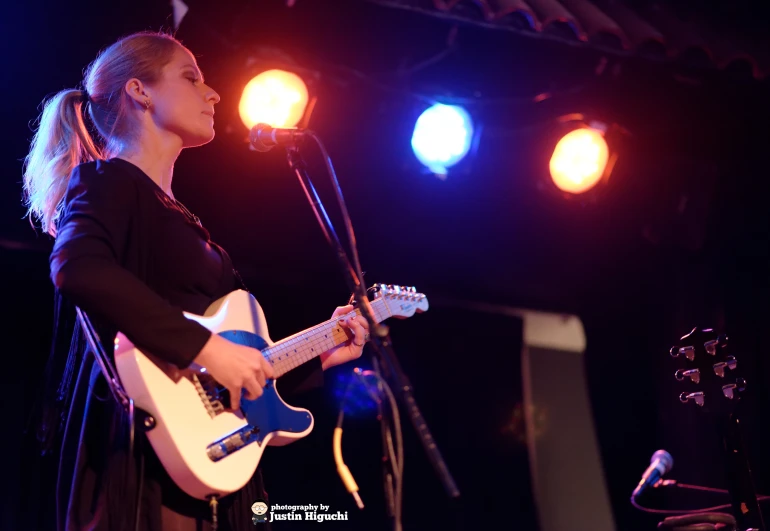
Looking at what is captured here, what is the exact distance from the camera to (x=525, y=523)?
4.55 m

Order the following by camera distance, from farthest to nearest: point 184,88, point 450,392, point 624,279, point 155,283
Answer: point 624,279 < point 450,392 < point 184,88 < point 155,283

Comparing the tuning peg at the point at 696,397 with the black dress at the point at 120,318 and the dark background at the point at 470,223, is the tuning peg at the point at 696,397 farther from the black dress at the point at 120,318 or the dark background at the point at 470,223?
the black dress at the point at 120,318

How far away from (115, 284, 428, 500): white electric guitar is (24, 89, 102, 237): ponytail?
0.69 metres

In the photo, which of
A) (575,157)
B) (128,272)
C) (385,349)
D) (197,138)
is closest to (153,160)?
(197,138)

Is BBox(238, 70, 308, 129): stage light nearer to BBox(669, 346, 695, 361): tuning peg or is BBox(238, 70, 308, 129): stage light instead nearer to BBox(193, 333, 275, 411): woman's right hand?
BBox(193, 333, 275, 411): woman's right hand

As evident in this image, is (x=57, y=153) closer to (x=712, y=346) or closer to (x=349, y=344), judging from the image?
(x=349, y=344)

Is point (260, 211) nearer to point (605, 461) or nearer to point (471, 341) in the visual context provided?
point (471, 341)

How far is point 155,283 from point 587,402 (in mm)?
3689

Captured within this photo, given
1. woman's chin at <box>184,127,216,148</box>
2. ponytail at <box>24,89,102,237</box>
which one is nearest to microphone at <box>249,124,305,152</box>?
woman's chin at <box>184,127,216,148</box>

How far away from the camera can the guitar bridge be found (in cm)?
201

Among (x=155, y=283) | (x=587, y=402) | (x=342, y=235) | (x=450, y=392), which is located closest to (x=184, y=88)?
(x=155, y=283)

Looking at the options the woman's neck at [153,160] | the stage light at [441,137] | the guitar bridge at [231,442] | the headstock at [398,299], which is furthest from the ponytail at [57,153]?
the stage light at [441,137]

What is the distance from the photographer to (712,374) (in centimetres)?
316

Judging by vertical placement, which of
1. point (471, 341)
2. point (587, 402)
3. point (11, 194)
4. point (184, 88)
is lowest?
point (587, 402)
